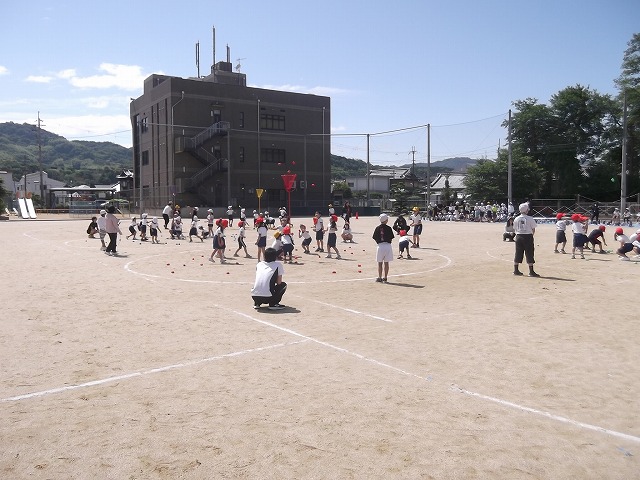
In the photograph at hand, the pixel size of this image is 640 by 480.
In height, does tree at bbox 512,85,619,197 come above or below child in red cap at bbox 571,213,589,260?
above

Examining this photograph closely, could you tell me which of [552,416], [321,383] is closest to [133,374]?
[321,383]

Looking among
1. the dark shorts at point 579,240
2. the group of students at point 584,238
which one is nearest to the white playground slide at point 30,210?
the group of students at point 584,238

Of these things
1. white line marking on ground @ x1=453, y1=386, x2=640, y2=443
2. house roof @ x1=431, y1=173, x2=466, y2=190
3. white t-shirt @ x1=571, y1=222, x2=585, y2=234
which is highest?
house roof @ x1=431, y1=173, x2=466, y2=190

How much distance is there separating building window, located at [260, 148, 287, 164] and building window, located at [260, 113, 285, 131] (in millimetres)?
2856

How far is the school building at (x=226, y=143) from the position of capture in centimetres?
6034

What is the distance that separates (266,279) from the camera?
36.7 ft

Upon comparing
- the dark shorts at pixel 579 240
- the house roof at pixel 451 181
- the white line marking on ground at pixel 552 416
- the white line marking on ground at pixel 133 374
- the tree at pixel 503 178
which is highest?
the house roof at pixel 451 181

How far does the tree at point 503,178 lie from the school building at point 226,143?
64.4ft

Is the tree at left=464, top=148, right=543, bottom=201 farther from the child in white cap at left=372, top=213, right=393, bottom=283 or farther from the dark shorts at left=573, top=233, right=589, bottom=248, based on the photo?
the child in white cap at left=372, top=213, right=393, bottom=283

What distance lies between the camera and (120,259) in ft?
67.5

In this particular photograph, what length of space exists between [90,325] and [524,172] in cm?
5794

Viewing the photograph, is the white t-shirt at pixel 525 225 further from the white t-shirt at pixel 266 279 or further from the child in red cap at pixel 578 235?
the white t-shirt at pixel 266 279

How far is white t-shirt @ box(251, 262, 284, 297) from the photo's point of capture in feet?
36.6

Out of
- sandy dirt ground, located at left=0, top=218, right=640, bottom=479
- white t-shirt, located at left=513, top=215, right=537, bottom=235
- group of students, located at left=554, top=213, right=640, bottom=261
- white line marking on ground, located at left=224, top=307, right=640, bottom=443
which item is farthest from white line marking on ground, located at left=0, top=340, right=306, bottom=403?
group of students, located at left=554, top=213, right=640, bottom=261
